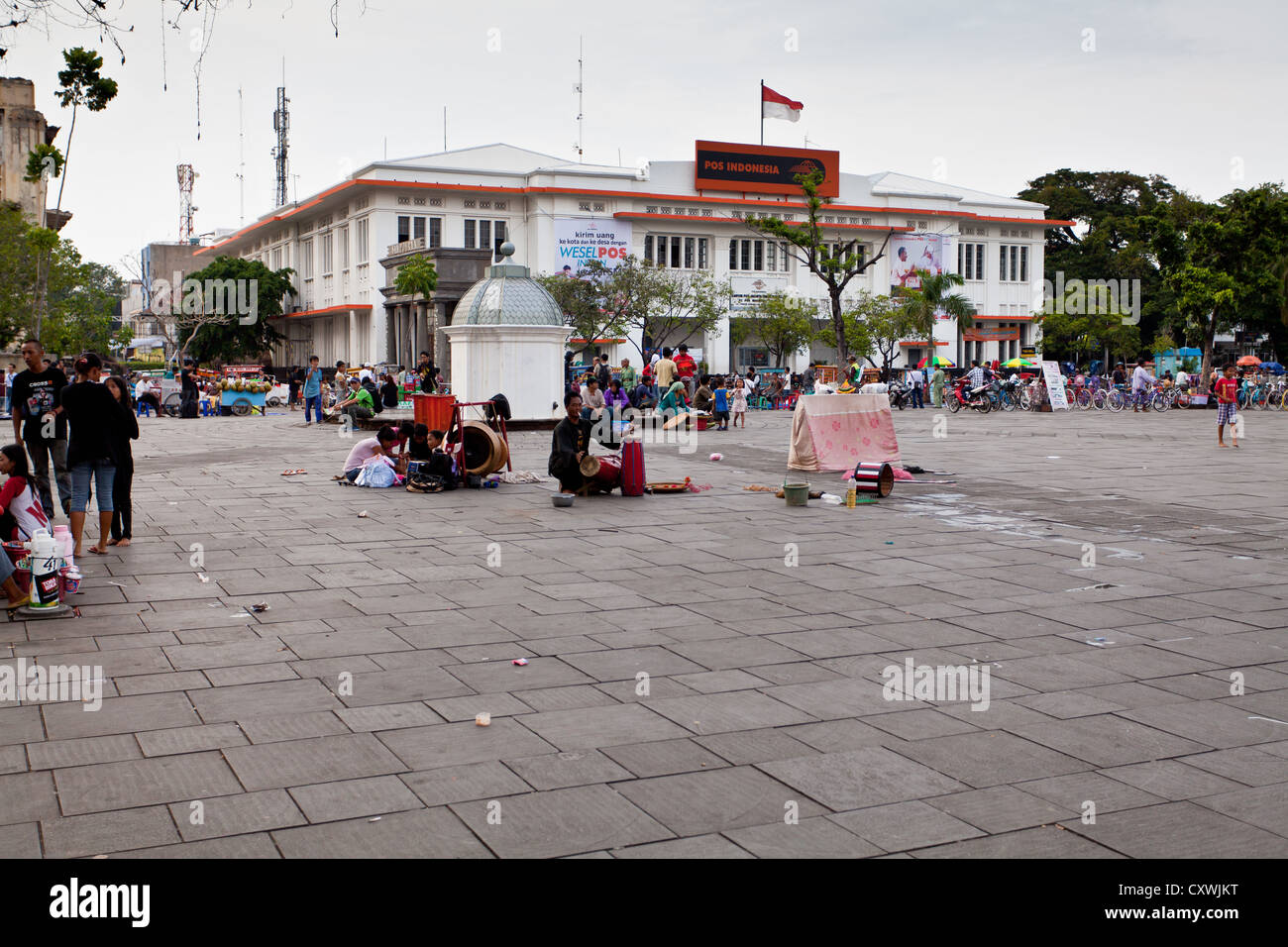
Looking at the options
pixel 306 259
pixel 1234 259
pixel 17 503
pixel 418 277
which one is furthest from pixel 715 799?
pixel 306 259

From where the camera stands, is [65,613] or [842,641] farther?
[65,613]

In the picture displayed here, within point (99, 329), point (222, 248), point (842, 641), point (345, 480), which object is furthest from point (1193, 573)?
point (222, 248)

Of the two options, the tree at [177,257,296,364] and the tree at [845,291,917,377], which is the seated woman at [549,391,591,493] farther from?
the tree at [177,257,296,364]

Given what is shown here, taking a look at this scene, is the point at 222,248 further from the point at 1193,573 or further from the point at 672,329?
the point at 1193,573

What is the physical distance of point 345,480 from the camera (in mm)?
15344

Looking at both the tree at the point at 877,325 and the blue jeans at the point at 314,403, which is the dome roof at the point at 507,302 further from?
the tree at the point at 877,325

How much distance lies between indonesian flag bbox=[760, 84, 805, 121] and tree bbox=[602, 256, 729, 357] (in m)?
9.14

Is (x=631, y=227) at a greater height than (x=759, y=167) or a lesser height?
lesser

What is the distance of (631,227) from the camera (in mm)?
57781

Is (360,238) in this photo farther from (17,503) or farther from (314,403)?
(17,503)

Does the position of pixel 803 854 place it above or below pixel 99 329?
below

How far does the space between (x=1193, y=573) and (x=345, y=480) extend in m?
10.2

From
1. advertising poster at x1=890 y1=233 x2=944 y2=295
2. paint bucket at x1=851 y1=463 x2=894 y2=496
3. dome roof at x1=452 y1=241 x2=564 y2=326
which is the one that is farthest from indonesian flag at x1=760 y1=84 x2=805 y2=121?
paint bucket at x1=851 y1=463 x2=894 y2=496

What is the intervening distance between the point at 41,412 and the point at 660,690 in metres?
6.86
